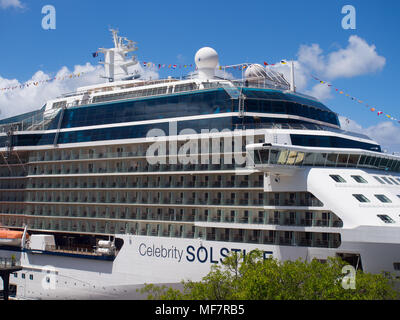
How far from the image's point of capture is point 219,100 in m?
26.5

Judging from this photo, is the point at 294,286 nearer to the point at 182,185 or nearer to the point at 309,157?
the point at 309,157

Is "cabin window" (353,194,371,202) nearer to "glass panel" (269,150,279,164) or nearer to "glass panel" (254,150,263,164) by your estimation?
"glass panel" (269,150,279,164)

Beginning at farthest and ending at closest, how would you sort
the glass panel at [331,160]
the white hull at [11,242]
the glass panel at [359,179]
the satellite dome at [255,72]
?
the white hull at [11,242] → the satellite dome at [255,72] → the glass panel at [331,160] → the glass panel at [359,179]

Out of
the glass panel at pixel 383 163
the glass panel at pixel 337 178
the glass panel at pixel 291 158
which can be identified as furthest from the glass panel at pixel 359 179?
the glass panel at pixel 291 158

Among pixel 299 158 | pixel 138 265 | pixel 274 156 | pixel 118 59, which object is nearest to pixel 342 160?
→ pixel 299 158

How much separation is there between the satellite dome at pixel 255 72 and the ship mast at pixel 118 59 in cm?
1240

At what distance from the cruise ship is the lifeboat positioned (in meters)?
0.08

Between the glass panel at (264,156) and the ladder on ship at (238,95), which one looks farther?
the ladder on ship at (238,95)

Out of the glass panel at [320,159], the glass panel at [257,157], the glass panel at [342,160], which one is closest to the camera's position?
the glass panel at [257,157]

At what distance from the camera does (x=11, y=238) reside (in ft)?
112

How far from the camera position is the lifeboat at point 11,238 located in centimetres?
3400

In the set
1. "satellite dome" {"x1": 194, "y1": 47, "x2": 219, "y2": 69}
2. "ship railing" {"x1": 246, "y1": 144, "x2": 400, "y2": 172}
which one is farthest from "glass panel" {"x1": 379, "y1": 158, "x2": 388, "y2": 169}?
"satellite dome" {"x1": 194, "y1": 47, "x2": 219, "y2": 69}

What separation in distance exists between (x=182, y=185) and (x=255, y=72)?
359 inches

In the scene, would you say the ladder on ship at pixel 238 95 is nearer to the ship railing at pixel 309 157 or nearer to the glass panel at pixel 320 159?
the ship railing at pixel 309 157
